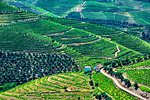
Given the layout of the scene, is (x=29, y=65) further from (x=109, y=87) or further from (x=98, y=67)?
(x=109, y=87)

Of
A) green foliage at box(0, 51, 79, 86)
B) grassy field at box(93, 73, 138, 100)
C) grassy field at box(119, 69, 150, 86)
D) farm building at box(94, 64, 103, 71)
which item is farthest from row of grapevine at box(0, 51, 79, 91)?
grassy field at box(119, 69, 150, 86)

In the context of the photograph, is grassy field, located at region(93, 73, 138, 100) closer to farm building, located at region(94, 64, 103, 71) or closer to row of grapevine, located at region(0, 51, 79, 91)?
farm building, located at region(94, 64, 103, 71)

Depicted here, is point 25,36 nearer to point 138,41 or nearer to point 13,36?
point 13,36

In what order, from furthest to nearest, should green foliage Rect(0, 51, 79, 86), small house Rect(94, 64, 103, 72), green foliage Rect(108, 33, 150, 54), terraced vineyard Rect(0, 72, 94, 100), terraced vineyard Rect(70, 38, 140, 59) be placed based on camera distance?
green foliage Rect(108, 33, 150, 54) < terraced vineyard Rect(70, 38, 140, 59) < small house Rect(94, 64, 103, 72) < green foliage Rect(0, 51, 79, 86) < terraced vineyard Rect(0, 72, 94, 100)

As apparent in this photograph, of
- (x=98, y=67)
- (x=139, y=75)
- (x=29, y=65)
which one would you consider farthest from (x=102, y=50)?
(x=29, y=65)

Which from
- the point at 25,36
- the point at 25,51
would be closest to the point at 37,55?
the point at 25,51
